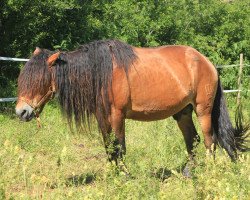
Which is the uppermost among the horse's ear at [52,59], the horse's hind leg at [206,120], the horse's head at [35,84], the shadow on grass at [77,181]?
the horse's ear at [52,59]

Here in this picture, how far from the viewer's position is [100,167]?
18.7ft

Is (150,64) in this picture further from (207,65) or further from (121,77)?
(207,65)

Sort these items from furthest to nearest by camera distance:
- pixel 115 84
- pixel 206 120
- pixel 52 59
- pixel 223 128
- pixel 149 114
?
pixel 223 128
pixel 206 120
pixel 149 114
pixel 115 84
pixel 52 59

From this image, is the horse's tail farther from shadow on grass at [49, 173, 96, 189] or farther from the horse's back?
shadow on grass at [49, 173, 96, 189]

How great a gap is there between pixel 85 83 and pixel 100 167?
1119 millimetres

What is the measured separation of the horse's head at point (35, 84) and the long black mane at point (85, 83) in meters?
0.10

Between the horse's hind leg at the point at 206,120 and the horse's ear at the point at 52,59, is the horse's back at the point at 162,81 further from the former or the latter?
the horse's ear at the point at 52,59

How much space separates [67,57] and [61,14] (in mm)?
5257

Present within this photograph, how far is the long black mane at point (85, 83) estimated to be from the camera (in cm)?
519

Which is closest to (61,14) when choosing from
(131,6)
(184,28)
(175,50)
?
(131,6)

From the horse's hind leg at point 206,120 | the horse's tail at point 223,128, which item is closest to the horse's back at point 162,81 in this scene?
the horse's hind leg at point 206,120

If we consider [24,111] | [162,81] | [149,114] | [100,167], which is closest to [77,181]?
[100,167]

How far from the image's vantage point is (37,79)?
500 cm

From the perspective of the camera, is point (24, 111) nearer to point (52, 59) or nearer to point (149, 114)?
point (52, 59)
